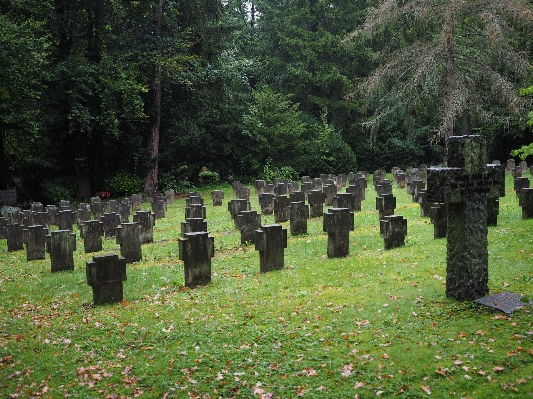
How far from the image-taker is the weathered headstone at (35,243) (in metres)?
14.7

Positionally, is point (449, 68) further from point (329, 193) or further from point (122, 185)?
point (122, 185)

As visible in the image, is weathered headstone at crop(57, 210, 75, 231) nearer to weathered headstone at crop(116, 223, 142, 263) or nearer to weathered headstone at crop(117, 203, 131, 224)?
weathered headstone at crop(117, 203, 131, 224)

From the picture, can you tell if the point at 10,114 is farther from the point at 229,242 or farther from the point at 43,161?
the point at 229,242

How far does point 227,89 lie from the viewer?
3294 centimetres

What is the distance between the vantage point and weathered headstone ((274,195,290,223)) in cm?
1719

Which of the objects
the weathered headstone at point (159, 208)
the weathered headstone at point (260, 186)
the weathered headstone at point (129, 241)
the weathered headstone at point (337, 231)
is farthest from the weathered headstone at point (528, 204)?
the weathered headstone at point (260, 186)

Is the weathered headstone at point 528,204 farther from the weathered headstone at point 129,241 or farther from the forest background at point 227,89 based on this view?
the weathered headstone at point 129,241

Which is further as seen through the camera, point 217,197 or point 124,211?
point 217,197

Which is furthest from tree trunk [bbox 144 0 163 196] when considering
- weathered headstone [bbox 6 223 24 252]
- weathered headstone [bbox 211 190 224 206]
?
weathered headstone [bbox 6 223 24 252]

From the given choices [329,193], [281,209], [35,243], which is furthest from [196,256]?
[329,193]

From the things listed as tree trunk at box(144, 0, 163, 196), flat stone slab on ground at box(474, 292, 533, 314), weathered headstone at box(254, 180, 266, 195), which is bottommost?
flat stone slab on ground at box(474, 292, 533, 314)

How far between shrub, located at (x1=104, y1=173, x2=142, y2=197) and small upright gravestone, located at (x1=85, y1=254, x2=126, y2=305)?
853 inches

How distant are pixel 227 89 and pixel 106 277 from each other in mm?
24781

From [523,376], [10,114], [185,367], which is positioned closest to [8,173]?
[10,114]
